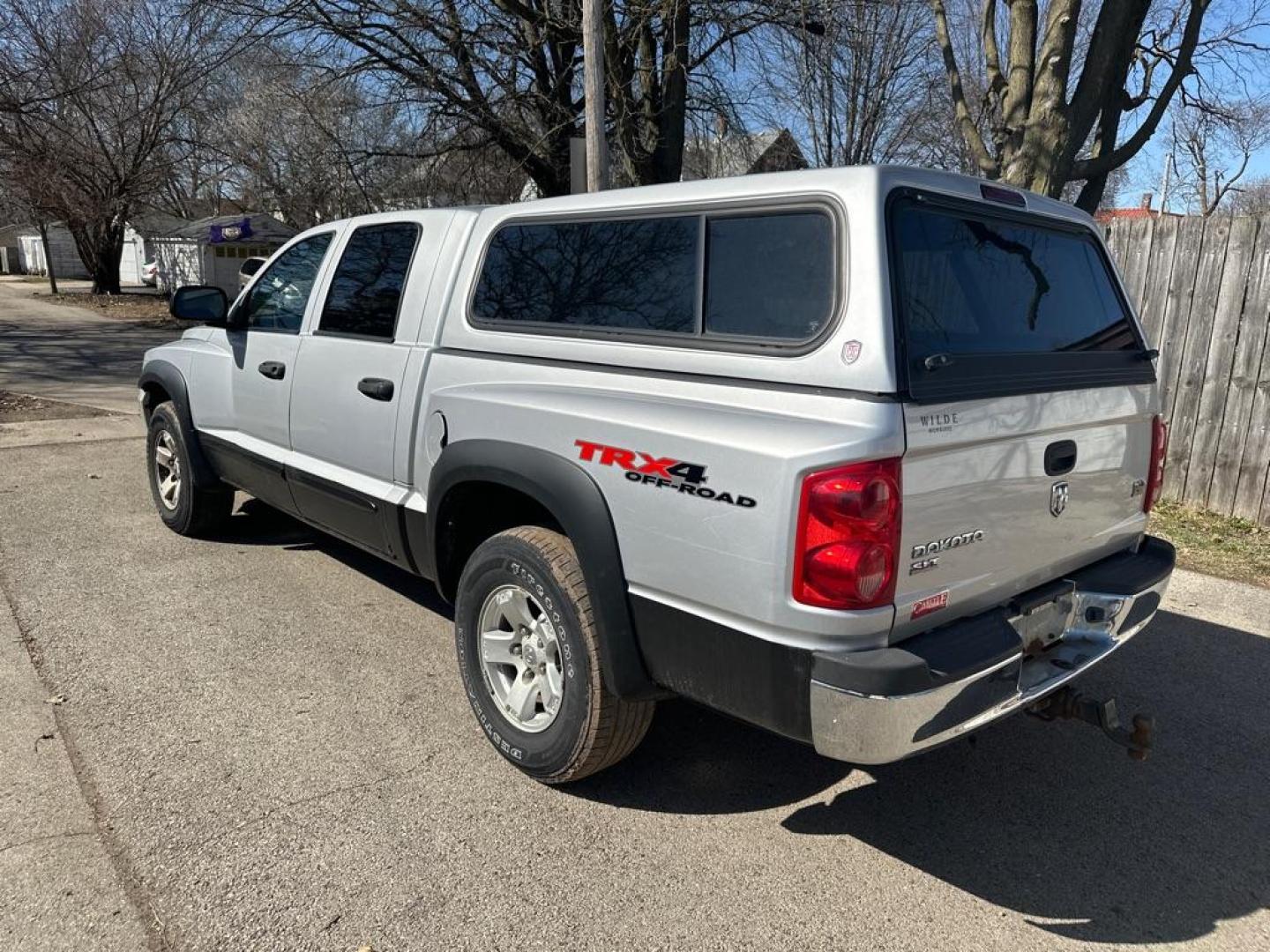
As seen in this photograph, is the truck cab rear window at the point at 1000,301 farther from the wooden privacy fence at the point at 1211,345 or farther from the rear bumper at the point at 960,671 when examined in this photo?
the wooden privacy fence at the point at 1211,345

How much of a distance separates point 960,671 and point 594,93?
7.93 m

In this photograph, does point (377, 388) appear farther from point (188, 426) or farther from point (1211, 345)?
point (1211, 345)

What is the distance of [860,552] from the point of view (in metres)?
2.31

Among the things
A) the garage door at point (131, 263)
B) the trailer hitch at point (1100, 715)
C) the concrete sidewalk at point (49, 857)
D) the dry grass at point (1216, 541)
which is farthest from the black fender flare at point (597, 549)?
the garage door at point (131, 263)

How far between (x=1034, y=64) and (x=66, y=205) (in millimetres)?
25139

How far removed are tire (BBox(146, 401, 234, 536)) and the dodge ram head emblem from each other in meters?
4.52

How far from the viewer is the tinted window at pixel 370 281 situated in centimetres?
396

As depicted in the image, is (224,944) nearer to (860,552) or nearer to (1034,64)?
(860,552)

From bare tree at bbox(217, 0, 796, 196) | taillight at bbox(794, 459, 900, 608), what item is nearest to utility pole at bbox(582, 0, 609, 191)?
bare tree at bbox(217, 0, 796, 196)

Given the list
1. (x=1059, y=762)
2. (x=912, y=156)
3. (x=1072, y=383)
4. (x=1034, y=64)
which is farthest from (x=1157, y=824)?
(x=912, y=156)

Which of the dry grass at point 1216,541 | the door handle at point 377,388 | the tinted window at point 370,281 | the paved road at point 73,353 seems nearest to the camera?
the door handle at point 377,388

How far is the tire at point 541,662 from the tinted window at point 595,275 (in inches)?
29.6

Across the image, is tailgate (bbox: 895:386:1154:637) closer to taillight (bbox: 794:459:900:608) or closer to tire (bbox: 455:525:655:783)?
taillight (bbox: 794:459:900:608)

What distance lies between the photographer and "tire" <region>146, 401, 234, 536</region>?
549 cm
